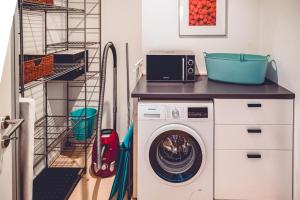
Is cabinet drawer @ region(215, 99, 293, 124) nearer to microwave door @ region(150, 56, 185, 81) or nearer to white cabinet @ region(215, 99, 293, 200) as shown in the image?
white cabinet @ region(215, 99, 293, 200)

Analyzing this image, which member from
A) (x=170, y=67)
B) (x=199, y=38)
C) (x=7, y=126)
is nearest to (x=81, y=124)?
(x=170, y=67)

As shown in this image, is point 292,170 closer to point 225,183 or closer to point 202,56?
point 225,183

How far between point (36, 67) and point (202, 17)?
5.89 ft

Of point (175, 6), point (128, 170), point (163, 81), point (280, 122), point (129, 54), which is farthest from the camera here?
point (129, 54)

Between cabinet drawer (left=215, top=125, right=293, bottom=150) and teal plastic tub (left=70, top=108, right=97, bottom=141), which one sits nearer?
cabinet drawer (left=215, top=125, right=293, bottom=150)

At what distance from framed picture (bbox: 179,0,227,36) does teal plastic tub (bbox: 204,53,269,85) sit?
1.49 ft

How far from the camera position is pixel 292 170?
2.83 m

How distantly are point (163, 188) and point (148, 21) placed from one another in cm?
161

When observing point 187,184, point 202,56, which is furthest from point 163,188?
point 202,56

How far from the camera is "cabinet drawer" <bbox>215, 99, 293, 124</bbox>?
2.81m

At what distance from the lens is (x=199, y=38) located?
3.73 m

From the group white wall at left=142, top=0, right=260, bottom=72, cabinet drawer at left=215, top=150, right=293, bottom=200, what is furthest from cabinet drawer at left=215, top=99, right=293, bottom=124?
white wall at left=142, top=0, right=260, bottom=72

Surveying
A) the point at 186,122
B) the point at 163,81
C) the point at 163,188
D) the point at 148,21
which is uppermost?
the point at 148,21

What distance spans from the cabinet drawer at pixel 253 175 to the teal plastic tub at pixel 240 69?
0.62 m
